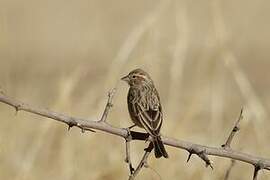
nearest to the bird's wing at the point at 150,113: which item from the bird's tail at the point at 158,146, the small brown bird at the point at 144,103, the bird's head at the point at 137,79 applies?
the small brown bird at the point at 144,103

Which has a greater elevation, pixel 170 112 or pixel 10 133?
pixel 170 112

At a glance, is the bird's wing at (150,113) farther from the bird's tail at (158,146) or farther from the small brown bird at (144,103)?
the bird's tail at (158,146)

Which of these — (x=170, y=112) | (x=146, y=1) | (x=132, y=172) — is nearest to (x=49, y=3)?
(x=146, y=1)

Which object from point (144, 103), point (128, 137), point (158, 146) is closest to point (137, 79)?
point (144, 103)

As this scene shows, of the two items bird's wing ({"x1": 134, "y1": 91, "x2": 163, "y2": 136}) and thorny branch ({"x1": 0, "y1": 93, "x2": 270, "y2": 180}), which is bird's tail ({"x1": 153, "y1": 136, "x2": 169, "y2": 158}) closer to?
bird's wing ({"x1": 134, "y1": 91, "x2": 163, "y2": 136})

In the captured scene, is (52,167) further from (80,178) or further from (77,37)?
(77,37)

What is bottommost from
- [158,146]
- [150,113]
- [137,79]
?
[158,146]

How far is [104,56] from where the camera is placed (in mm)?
20172

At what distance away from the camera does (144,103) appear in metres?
6.23

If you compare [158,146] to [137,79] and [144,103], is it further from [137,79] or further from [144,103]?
[137,79]

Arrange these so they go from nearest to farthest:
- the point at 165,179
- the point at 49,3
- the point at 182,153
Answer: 1. the point at 165,179
2. the point at 182,153
3. the point at 49,3

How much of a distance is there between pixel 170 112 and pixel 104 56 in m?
11.3

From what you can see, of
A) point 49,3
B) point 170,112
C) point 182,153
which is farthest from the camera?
point 49,3

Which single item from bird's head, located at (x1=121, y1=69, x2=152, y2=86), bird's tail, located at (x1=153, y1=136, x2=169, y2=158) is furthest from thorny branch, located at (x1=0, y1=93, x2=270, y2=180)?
bird's head, located at (x1=121, y1=69, x2=152, y2=86)
